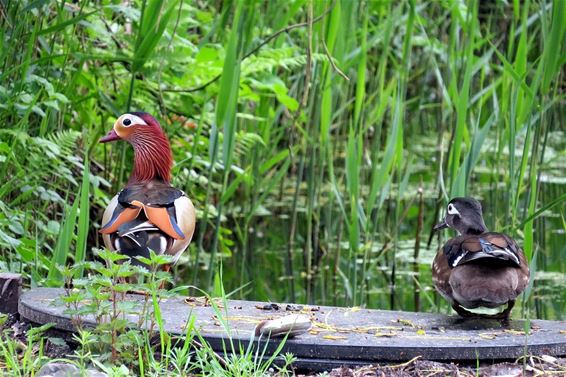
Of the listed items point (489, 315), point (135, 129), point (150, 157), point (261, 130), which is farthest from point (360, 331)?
point (261, 130)

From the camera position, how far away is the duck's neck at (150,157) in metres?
5.52

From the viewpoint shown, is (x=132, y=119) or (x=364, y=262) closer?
(x=132, y=119)

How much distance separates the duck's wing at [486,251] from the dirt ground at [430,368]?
0.45m

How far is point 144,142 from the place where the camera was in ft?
18.2

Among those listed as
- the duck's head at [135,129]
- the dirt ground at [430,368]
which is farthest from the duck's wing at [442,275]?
the duck's head at [135,129]

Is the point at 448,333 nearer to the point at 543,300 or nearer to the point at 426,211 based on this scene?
the point at 543,300

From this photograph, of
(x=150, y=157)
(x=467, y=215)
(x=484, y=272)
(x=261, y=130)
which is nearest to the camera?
(x=484, y=272)

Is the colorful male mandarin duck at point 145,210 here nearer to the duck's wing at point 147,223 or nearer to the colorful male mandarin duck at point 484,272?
the duck's wing at point 147,223

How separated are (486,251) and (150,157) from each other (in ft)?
6.57

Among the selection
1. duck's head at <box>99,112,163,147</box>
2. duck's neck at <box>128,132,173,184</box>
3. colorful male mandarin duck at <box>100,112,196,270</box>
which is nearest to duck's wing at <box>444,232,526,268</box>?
colorful male mandarin duck at <box>100,112,196,270</box>

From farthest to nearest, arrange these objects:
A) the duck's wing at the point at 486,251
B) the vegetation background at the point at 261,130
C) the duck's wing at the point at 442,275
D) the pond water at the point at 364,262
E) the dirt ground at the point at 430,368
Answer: the pond water at the point at 364,262 → the vegetation background at the point at 261,130 → the duck's wing at the point at 442,275 → the duck's wing at the point at 486,251 → the dirt ground at the point at 430,368

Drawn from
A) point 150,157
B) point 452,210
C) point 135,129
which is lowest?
point 452,210

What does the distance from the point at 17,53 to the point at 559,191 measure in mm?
5627

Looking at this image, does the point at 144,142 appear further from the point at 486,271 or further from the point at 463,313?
the point at 486,271
